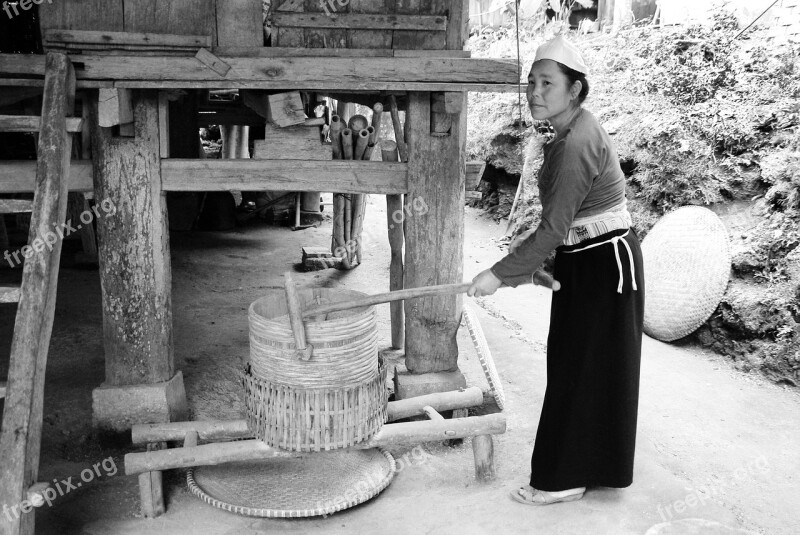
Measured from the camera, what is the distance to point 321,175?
3988 mm

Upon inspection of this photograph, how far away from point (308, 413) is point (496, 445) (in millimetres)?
1589

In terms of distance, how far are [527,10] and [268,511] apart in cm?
1264

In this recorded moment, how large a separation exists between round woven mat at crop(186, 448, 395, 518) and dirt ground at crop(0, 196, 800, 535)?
87 millimetres

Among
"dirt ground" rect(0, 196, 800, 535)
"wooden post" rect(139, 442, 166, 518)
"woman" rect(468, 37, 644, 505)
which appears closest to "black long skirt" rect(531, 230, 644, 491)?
"woman" rect(468, 37, 644, 505)

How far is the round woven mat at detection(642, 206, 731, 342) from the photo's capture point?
Answer: 6.51m

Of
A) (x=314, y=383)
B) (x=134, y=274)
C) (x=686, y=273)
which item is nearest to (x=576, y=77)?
(x=314, y=383)

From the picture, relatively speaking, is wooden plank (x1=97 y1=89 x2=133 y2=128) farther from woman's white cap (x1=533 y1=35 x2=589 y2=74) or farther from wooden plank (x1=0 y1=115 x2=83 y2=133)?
woman's white cap (x1=533 y1=35 x2=589 y2=74)

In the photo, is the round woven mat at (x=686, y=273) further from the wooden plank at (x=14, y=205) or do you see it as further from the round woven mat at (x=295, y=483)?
the wooden plank at (x=14, y=205)

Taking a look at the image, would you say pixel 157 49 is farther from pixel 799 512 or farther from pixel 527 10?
pixel 527 10

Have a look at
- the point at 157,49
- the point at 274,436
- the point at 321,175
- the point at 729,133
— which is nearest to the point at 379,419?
the point at 274,436

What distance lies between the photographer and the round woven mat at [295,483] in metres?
3.40

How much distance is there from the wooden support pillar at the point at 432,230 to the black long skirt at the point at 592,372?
935 millimetres

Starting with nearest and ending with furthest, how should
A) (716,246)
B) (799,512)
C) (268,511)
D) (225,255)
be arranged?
(268,511) → (799,512) → (716,246) → (225,255)

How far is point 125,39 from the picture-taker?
12.2 ft
